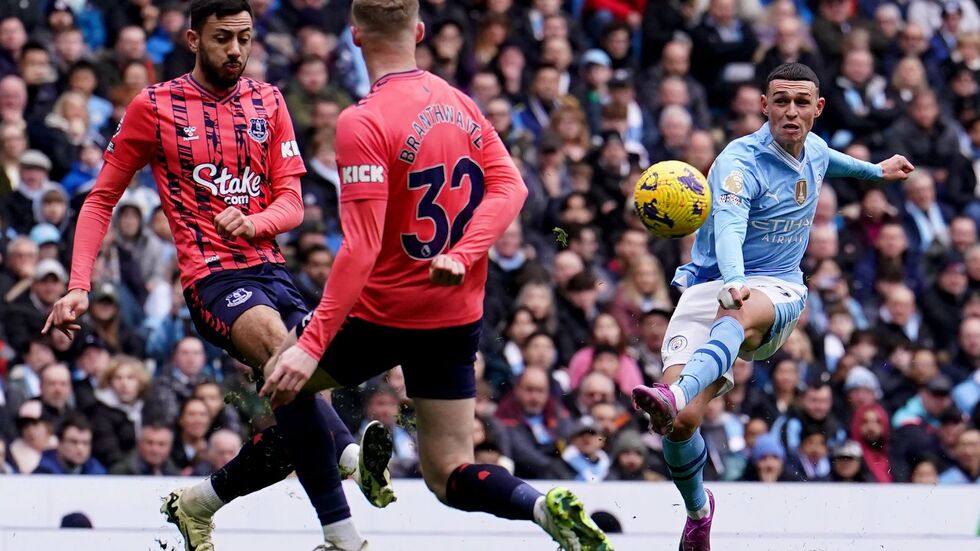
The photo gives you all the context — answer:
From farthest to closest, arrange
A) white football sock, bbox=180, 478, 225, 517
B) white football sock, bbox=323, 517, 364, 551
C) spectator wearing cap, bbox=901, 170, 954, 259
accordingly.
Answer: spectator wearing cap, bbox=901, 170, 954, 259 < white football sock, bbox=180, 478, 225, 517 < white football sock, bbox=323, 517, 364, 551

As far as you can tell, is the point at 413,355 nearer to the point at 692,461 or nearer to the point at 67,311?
the point at 67,311

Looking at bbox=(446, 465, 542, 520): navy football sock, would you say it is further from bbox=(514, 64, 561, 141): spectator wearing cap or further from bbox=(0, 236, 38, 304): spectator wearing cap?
bbox=(514, 64, 561, 141): spectator wearing cap

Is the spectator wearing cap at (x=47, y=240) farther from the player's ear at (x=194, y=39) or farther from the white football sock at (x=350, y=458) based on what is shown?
the white football sock at (x=350, y=458)

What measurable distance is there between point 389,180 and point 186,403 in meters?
5.95

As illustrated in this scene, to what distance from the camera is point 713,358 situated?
9.71 metres

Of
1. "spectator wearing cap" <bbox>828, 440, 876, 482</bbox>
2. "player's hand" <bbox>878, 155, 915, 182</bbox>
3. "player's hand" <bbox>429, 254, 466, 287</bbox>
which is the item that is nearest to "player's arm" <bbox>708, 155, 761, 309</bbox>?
"player's hand" <bbox>878, 155, 915, 182</bbox>

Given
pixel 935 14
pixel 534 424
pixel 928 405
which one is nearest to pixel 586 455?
pixel 534 424

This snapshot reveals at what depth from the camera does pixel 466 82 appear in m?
17.2

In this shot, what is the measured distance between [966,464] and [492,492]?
776cm

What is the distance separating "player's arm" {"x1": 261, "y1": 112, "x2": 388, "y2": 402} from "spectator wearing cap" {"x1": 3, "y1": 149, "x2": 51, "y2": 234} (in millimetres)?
7399

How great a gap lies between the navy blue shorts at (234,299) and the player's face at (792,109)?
2.68 metres

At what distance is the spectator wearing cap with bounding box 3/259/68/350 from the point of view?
14.3m

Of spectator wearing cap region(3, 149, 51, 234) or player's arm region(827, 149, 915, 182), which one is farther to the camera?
spectator wearing cap region(3, 149, 51, 234)

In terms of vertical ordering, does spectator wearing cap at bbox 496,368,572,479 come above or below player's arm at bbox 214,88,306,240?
below
